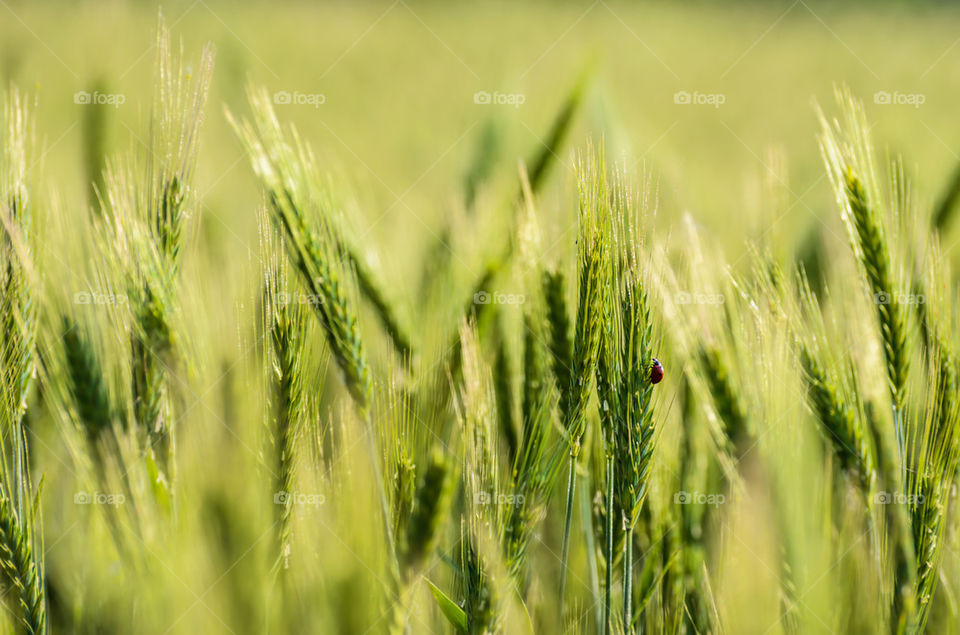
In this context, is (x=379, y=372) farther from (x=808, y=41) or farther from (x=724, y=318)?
(x=808, y=41)

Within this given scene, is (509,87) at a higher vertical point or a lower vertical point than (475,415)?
higher

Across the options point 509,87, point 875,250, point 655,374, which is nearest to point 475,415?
point 655,374

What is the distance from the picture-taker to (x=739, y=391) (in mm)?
483

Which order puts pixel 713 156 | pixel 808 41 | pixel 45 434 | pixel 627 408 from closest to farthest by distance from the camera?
pixel 627 408
pixel 45 434
pixel 713 156
pixel 808 41

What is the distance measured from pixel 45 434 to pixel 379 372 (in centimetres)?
34

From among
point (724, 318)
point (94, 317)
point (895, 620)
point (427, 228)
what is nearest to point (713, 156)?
point (427, 228)

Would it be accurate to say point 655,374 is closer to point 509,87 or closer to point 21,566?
point 21,566

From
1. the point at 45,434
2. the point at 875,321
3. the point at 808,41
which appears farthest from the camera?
the point at 808,41

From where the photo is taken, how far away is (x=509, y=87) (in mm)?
905

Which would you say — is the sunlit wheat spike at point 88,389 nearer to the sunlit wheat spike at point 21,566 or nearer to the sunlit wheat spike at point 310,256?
the sunlit wheat spike at point 21,566

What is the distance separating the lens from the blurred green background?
81 centimetres

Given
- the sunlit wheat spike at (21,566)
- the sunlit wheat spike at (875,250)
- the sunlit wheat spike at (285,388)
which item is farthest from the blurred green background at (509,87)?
the sunlit wheat spike at (21,566)

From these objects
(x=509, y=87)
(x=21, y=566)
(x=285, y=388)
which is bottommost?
(x=21, y=566)

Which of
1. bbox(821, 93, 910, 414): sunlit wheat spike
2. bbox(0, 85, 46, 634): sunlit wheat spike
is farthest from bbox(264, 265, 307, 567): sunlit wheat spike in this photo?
bbox(821, 93, 910, 414): sunlit wheat spike
